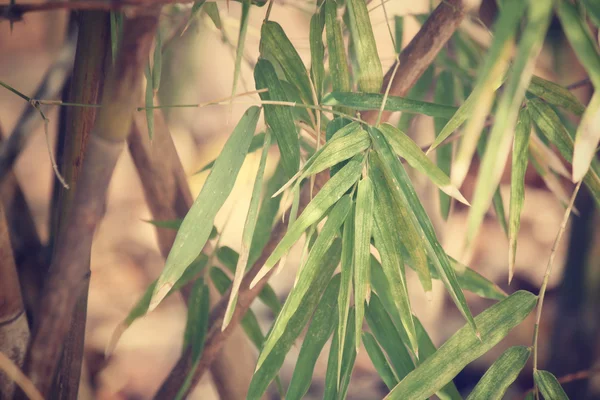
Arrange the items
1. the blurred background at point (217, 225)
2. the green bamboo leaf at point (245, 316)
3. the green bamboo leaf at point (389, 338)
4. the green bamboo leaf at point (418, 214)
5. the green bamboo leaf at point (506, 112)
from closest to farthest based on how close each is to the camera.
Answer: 1. the green bamboo leaf at point (506, 112)
2. the green bamboo leaf at point (418, 214)
3. the green bamboo leaf at point (389, 338)
4. the green bamboo leaf at point (245, 316)
5. the blurred background at point (217, 225)

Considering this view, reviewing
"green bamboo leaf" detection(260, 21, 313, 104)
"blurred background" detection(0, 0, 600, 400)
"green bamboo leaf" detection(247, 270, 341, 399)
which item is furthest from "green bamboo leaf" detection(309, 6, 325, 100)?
"blurred background" detection(0, 0, 600, 400)

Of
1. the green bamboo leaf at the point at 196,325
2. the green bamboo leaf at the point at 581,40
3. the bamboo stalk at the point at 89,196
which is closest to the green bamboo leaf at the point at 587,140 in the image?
the green bamboo leaf at the point at 581,40

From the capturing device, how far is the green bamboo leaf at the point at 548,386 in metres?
0.39

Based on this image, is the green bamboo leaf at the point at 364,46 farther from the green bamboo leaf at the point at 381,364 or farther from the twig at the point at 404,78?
the green bamboo leaf at the point at 381,364

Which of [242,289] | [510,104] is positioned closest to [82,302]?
[242,289]

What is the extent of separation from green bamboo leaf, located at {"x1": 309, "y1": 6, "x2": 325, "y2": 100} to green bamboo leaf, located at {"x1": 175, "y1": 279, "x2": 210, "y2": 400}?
23 centimetres

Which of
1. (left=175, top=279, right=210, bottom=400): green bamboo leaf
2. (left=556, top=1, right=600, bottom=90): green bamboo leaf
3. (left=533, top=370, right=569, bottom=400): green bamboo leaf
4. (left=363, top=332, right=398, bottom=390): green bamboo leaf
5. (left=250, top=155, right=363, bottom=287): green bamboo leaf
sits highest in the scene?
(left=556, top=1, right=600, bottom=90): green bamboo leaf

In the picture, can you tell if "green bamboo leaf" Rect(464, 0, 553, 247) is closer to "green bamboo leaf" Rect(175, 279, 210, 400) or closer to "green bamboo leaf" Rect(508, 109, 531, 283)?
"green bamboo leaf" Rect(508, 109, 531, 283)

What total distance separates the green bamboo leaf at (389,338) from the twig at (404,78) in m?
0.10

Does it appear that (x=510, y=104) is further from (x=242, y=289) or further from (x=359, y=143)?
(x=242, y=289)

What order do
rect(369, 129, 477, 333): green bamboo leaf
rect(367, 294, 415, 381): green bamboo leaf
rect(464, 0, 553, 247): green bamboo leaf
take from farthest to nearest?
1. rect(367, 294, 415, 381): green bamboo leaf
2. rect(369, 129, 477, 333): green bamboo leaf
3. rect(464, 0, 553, 247): green bamboo leaf

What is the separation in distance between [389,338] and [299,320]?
0.24 feet

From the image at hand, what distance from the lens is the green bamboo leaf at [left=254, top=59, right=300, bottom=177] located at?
1.28 ft

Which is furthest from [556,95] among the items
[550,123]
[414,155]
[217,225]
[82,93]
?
[217,225]
